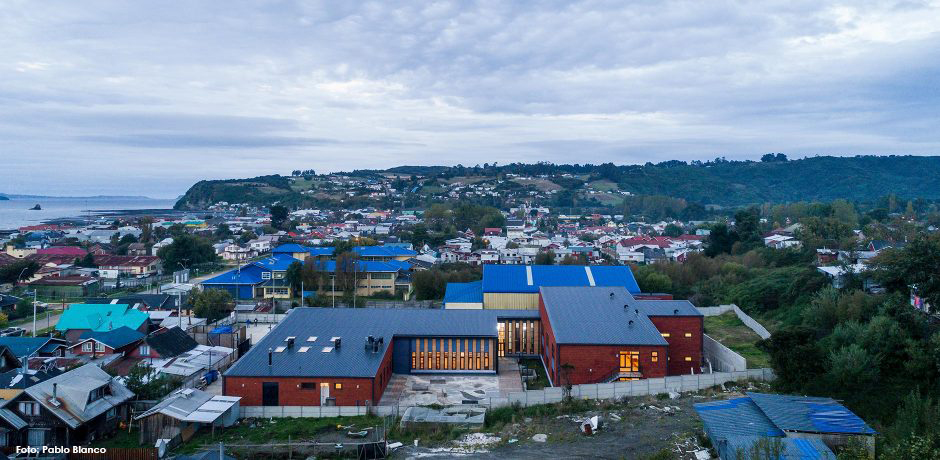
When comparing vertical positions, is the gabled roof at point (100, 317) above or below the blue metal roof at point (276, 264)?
below

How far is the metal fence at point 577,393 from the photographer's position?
1686 cm

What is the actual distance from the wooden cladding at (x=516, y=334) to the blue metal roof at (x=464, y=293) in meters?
4.14

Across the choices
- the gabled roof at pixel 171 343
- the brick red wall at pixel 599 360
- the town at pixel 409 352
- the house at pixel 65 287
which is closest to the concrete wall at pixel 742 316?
the town at pixel 409 352

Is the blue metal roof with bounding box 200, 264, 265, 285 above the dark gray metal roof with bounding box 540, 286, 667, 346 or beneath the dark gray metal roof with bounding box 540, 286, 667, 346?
beneath

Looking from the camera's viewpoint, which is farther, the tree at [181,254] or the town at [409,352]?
the tree at [181,254]

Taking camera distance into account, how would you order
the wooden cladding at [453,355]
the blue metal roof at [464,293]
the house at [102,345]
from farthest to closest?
the blue metal roof at [464,293], the house at [102,345], the wooden cladding at [453,355]

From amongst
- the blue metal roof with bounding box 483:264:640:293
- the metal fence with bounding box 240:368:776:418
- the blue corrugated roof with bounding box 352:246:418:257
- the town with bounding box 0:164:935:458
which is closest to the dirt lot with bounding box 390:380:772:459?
the town with bounding box 0:164:935:458

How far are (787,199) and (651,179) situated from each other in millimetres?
32364

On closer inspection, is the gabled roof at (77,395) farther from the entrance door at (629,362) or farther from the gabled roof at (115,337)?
the entrance door at (629,362)

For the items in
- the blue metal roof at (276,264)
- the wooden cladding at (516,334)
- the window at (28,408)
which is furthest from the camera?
the blue metal roof at (276,264)

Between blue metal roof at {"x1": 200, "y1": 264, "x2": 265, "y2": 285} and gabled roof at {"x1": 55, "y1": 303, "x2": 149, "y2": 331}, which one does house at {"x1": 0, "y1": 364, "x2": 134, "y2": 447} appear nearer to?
gabled roof at {"x1": 55, "y1": 303, "x2": 149, "y2": 331}

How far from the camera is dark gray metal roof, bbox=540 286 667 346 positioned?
19.4 metres

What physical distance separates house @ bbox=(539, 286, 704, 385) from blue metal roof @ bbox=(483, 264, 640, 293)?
3400mm

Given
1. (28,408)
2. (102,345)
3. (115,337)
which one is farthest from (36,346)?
(28,408)
